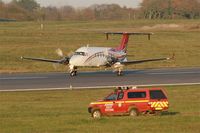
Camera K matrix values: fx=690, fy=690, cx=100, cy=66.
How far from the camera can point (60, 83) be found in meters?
59.1

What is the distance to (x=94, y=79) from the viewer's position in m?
63.1

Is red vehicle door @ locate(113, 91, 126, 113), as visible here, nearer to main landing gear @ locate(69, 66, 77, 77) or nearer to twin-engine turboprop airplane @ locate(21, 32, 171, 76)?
twin-engine turboprop airplane @ locate(21, 32, 171, 76)

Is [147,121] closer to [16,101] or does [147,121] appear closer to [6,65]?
[16,101]

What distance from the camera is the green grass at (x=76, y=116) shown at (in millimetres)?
30631

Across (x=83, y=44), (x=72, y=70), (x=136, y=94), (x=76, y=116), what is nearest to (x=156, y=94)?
(x=136, y=94)

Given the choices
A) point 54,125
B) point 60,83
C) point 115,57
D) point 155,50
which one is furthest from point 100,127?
point 155,50

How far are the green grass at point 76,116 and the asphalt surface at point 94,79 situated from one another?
4.86m

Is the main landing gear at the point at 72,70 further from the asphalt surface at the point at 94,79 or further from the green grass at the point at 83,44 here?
the green grass at the point at 83,44

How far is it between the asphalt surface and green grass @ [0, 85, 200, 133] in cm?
486

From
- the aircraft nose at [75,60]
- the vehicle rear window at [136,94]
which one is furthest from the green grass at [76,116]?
the aircraft nose at [75,60]

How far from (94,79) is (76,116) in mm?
26737

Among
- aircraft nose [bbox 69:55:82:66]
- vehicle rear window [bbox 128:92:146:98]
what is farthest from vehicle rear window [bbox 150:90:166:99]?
aircraft nose [bbox 69:55:82:66]

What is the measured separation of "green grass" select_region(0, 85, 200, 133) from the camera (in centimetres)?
3063

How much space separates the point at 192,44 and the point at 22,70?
37314 millimetres
